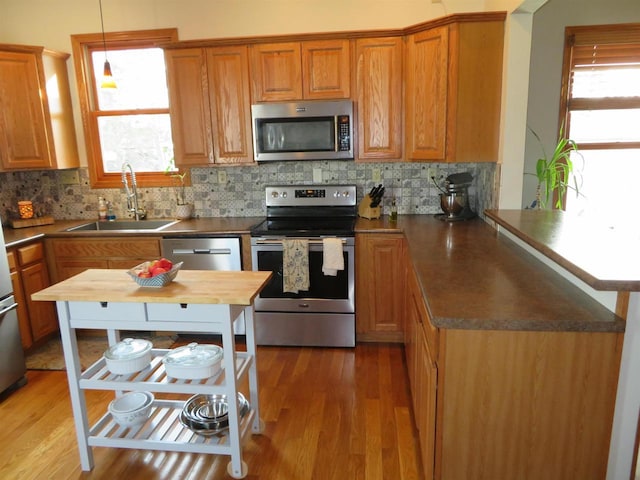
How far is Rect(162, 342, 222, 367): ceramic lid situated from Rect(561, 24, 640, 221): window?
2921 mm

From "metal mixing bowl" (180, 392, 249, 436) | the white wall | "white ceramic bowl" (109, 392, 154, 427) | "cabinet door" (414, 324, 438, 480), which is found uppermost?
the white wall

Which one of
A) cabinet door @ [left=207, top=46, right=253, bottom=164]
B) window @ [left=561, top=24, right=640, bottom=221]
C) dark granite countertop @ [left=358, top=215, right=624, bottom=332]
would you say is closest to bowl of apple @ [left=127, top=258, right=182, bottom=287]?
dark granite countertop @ [left=358, top=215, right=624, bottom=332]

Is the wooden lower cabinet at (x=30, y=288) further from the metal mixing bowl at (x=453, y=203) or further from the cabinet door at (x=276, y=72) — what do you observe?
the metal mixing bowl at (x=453, y=203)

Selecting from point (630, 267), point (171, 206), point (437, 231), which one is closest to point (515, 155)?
point (437, 231)

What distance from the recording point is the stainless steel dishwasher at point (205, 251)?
10.6 ft

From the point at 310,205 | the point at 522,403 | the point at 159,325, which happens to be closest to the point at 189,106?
the point at 310,205

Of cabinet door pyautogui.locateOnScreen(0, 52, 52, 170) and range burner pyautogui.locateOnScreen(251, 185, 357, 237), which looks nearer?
cabinet door pyautogui.locateOnScreen(0, 52, 52, 170)

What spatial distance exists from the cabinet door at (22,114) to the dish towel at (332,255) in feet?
7.75

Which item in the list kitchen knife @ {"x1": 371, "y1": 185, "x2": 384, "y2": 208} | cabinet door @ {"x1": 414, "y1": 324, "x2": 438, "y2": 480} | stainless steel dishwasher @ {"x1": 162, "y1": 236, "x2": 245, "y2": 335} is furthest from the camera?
kitchen knife @ {"x1": 371, "y1": 185, "x2": 384, "y2": 208}

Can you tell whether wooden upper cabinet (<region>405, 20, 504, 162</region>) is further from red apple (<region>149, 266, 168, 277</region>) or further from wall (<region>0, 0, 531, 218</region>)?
red apple (<region>149, 266, 168, 277</region>)

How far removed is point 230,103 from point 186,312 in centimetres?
200

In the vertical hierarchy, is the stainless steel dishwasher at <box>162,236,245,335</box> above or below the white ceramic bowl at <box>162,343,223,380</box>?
above

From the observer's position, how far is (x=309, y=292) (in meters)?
3.18

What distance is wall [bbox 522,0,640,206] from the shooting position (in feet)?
10.1
